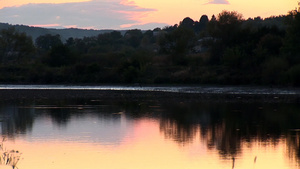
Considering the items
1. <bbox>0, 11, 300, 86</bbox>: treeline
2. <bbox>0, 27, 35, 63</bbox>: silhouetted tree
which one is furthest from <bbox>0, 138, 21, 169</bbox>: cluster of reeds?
<bbox>0, 27, 35, 63</bbox>: silhouetted tree

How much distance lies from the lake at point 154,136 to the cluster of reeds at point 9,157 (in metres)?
0.21

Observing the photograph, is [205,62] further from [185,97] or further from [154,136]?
[154,136]

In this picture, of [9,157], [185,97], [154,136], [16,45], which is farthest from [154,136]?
[16,45]

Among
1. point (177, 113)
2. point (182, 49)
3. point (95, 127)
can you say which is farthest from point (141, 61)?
point (95, 127)

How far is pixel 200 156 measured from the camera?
18438 millimetres

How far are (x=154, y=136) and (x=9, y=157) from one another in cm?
717

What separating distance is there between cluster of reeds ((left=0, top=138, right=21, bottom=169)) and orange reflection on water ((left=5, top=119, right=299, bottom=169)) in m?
0.23

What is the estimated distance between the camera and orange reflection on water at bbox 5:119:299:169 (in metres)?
17.0

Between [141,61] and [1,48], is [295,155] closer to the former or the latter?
[141,61]

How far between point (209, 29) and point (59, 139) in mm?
63225

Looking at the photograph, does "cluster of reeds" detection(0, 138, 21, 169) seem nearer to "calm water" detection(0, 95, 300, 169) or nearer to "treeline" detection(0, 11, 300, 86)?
"calm water" detection(0, 95, 300, 169)

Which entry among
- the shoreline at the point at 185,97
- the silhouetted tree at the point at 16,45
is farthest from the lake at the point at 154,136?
the silhouetted tree at the point at 16,45

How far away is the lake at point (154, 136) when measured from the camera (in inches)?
693

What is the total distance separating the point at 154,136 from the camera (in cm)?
2333
